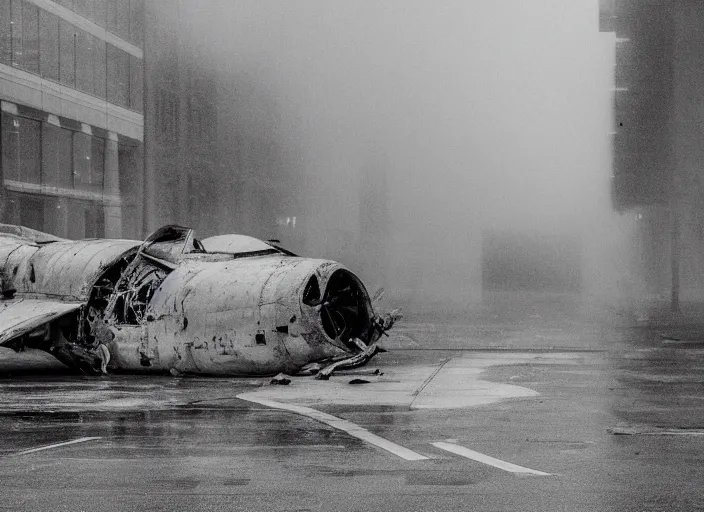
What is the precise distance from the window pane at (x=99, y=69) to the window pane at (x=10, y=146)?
24.4 feet

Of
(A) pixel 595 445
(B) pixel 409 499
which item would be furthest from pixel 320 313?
(B) pixel 409 499

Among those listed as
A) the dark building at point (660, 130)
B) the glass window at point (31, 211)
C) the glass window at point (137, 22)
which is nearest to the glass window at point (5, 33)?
the glass window at point (31, 211)

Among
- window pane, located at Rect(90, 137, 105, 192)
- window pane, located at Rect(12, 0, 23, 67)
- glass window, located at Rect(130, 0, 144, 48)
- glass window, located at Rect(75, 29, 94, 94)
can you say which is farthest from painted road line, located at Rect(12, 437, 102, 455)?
glass window, located at Rect(130, 0, 144, 48)

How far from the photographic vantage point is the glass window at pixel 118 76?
53669mm

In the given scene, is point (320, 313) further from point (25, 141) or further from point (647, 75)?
point (647, 75)

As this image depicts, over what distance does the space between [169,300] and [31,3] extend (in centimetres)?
2905

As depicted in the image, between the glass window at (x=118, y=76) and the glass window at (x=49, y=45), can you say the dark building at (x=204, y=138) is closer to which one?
the glass window at (x=118, y=76)

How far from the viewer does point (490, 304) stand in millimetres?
57281

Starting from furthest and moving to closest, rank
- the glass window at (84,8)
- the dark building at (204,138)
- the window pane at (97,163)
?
the dark building at (204,138) < the window pane at (97,163) < the glass window at (84,8)

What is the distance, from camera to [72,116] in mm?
49812

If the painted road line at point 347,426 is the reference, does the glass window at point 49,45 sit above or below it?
above

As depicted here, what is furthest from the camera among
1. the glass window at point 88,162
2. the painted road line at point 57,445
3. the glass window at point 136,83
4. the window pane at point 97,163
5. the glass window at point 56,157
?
the glass window at point 136,83

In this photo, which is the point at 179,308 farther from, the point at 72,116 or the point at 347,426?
the point at 72,116

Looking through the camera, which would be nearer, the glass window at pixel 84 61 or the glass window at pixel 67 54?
the glass window at pixel 67 54
